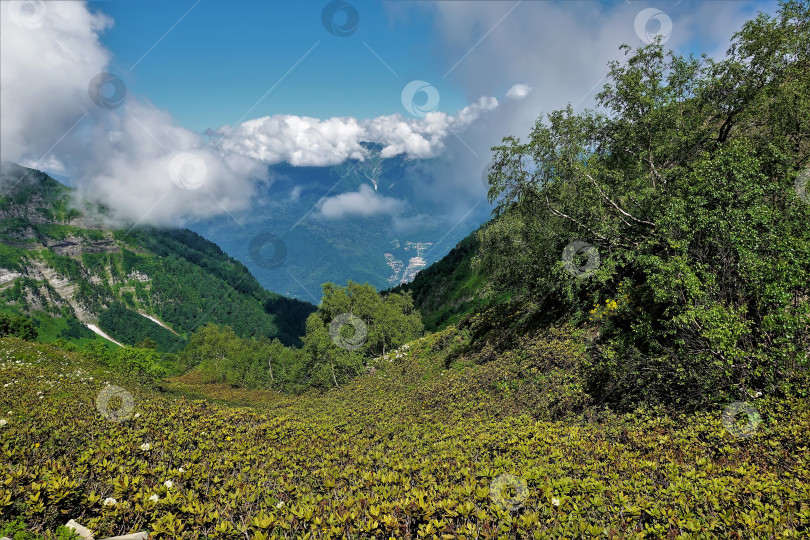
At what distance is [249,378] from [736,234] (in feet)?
293

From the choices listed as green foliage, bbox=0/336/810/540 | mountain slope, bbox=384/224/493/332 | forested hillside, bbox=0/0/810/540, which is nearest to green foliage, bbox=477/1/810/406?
forested hillside, bbox=0/0/810/540

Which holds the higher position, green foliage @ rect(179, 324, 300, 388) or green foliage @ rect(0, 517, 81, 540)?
green foliage @ rect(179, 324, 300, 388)

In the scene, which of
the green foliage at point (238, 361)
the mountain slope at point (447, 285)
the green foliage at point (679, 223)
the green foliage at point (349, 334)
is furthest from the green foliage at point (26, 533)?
the mountain slope at point (447, 285)

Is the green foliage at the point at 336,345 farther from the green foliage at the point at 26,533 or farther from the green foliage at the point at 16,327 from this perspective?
the green foliage at the point at 16,327

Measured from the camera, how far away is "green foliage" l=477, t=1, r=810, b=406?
10.3 metres

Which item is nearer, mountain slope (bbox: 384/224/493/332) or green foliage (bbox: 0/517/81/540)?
green foliage (bbox: 0/517/81/540)

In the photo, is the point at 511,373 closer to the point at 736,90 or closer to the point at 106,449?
the point at 106,449

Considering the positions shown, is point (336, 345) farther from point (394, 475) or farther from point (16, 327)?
point (16, 327)

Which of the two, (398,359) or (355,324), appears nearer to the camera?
(398,359)

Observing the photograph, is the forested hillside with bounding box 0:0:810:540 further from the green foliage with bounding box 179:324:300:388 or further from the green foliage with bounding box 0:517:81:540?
the green foliage with bounding box 179:324:300:388

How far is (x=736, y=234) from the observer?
36.4 ft

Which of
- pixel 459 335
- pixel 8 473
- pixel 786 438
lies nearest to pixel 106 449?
pixel 8 473

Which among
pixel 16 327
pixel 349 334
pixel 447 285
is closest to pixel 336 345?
pixel 349 334

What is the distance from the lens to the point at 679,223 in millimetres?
12375
